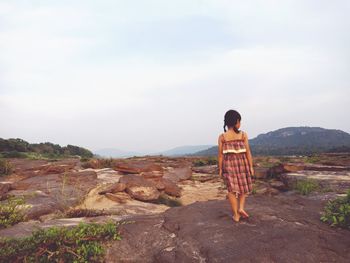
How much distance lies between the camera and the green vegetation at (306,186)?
10.8 meters

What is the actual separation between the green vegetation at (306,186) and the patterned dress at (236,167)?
5.45 m

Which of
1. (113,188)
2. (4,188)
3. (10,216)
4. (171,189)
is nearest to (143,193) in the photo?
(113,188)

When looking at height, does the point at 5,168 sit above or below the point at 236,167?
below

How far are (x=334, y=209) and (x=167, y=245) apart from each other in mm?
3438

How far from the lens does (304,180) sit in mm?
12094

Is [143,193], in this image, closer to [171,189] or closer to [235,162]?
[171,189]

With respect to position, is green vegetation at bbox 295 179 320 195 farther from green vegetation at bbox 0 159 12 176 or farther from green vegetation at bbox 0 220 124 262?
green vegetation at bbox 0 159 12 176

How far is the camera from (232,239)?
5.12 metres

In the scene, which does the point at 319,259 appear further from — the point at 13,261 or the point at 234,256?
the point at 13,261

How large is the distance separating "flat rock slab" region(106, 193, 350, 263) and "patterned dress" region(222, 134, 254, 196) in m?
0.64

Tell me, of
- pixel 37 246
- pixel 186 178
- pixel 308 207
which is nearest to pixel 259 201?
pixel 308 207

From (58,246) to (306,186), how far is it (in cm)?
906

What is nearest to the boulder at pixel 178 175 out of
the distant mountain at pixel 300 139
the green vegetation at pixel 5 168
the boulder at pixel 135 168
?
the boulder at pixel 135 168

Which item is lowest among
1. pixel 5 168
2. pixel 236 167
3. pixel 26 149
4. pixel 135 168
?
pixel 135 168
